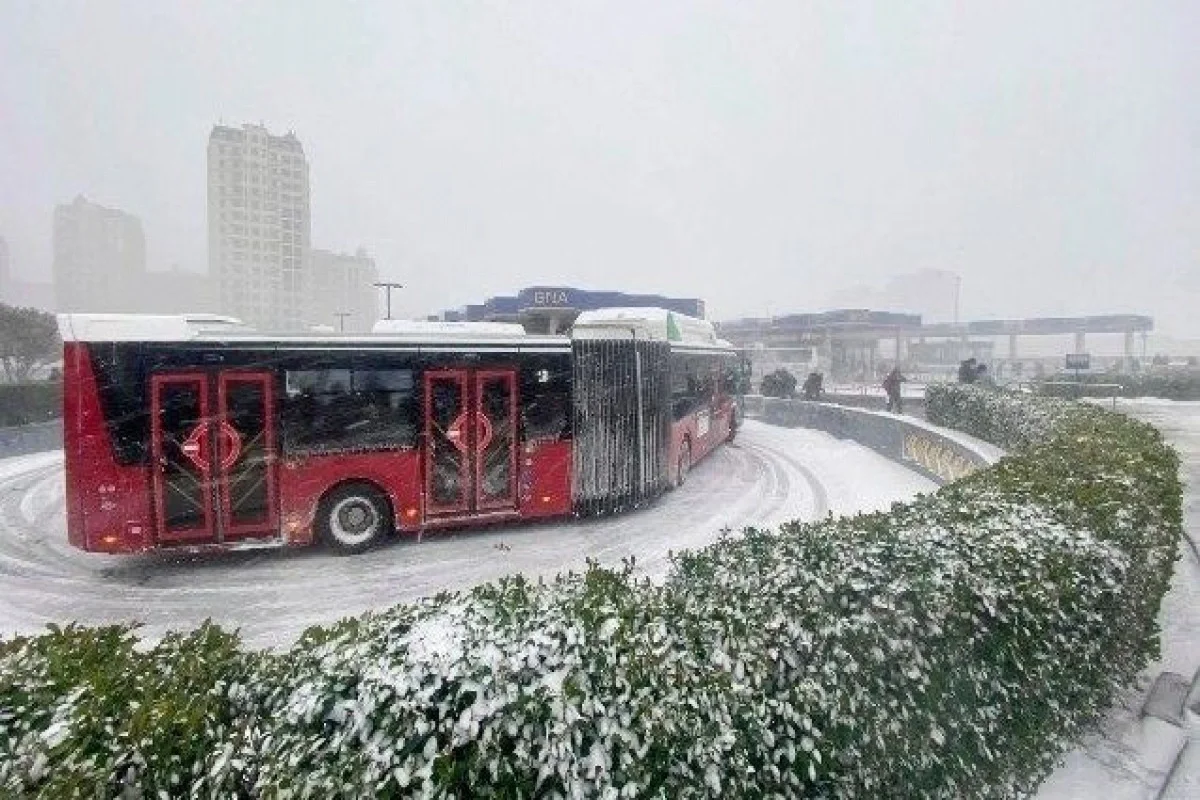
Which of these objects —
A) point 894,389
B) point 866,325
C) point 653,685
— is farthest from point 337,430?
point 866,325

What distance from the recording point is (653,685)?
267 centimetres

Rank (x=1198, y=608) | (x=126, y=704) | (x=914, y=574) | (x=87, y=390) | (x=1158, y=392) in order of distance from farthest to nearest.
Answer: (x=1158, y=392)
(x=87, y=390)
(x=1198, y=608)
(x=914, y=574)
(x=126, y=704)

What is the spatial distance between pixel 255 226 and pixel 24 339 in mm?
79987

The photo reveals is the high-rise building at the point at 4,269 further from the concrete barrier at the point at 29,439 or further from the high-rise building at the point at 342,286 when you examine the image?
the concrete barrier at the point at 29,439

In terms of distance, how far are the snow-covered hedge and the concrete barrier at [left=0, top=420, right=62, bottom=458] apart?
2037cm

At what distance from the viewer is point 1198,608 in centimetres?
695

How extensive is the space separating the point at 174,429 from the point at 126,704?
6.91 metres

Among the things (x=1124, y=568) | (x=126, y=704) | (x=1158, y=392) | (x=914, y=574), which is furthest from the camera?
(x=1158, y=392)

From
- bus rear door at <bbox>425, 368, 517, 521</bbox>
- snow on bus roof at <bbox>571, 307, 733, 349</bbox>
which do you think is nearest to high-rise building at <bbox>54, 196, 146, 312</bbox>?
snow on bus roof at <bbox>571, 307, 733, 349</bbox>

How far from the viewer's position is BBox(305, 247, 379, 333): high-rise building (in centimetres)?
12454

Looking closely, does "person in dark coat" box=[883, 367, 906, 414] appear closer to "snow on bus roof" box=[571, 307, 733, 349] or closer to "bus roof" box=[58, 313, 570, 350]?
"snow on bus roof" box=[571, 307, 733, 349]

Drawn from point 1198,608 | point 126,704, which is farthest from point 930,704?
point 1198,608

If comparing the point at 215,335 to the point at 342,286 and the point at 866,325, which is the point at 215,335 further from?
the point at 342,286

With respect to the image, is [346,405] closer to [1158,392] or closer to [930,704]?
[930,704]
